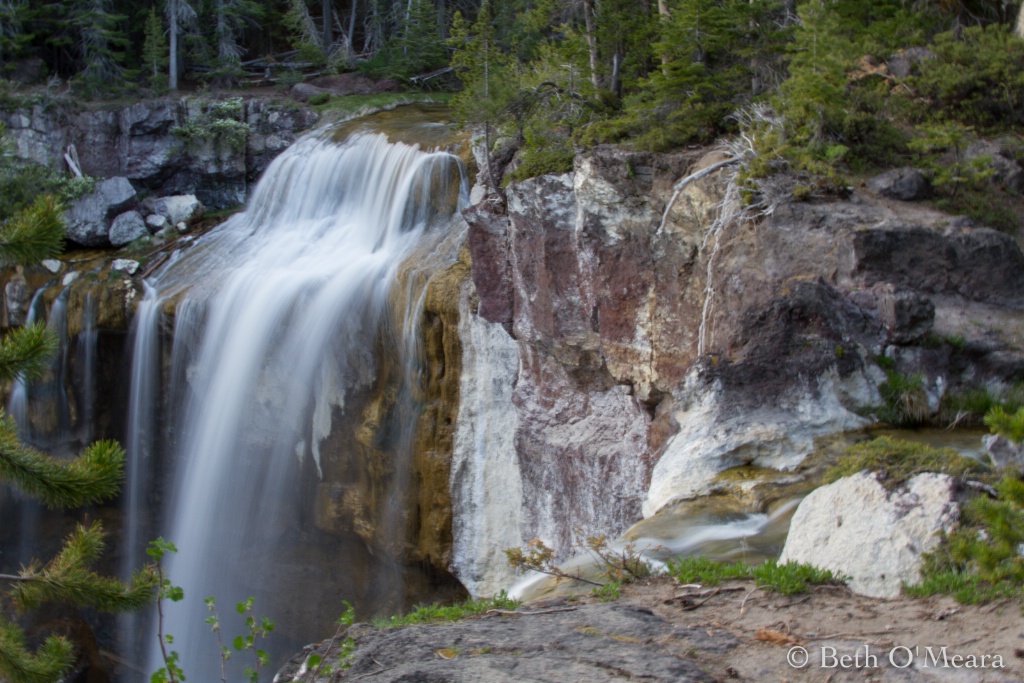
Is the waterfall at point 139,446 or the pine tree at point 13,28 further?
the pine tree at point 13,28

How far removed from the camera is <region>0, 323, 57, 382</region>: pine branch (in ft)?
19.1

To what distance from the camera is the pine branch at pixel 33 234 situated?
5.92 meters

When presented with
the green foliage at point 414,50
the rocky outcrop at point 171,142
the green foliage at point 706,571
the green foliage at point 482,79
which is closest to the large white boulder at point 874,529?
the green foliage at point 706,571

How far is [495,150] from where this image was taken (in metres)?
14.3

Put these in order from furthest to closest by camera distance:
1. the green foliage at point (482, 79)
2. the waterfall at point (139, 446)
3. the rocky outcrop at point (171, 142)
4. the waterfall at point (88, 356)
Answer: the rocky outcrop at point (171, 142)
the waterfall at point (88, 356)
the waterfall at point (139, 446)
the green foliage at point (482, 79)

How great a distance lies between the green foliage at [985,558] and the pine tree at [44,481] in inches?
199

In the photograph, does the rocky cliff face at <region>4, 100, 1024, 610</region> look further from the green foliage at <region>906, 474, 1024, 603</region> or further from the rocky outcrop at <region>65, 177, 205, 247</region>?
the rocky outcrop at <region>65, 177, 205, 247</region>

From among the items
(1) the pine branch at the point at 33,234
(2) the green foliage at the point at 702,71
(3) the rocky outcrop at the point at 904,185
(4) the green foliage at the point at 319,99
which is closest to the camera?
(1) the pine branch at the point at 33,234

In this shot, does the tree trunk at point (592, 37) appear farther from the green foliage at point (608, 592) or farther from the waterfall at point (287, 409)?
the green foliage at point (608, 592)

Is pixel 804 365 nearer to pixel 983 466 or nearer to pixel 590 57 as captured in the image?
pixel 983 466

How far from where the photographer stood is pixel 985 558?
15.6ft

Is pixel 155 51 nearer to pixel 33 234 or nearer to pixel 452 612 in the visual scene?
A: pixel 33 234

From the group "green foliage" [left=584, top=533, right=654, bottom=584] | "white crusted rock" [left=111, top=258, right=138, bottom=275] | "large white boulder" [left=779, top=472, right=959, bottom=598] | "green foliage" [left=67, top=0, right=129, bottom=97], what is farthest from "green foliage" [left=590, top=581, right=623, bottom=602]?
"green foliage" [left=67, top=0, right=129, bottom=97]

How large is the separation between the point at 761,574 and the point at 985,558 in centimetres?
121
